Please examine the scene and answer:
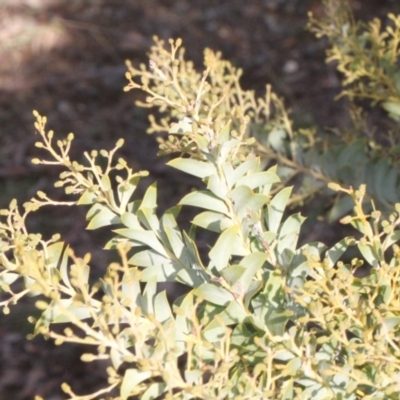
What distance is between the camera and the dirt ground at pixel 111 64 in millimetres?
2998

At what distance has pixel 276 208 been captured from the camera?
2.96 ft

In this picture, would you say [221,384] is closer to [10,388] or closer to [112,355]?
[112,355]

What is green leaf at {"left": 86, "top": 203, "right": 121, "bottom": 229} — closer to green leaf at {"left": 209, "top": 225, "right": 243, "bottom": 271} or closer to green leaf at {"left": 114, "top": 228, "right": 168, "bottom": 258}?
green leaf at {"left": 114, "top": 228, "right": 168, "bottom": 258}

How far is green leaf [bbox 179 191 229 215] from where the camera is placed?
85 cm

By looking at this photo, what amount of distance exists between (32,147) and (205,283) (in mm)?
2428

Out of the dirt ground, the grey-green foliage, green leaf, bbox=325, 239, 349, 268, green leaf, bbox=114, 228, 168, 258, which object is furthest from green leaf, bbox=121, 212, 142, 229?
the dirt ground

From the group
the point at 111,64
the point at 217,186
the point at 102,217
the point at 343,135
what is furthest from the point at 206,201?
the point at 111,64

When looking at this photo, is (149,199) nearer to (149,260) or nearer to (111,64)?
(149,260)

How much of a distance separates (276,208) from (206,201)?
3.9 inches

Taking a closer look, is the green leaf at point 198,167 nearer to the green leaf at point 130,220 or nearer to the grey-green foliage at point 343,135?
the green leaf at point 130,220

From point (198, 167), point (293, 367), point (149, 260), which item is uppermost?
point (198, 167)

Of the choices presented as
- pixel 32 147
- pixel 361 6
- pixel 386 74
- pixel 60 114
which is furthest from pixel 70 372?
pixel 361 6

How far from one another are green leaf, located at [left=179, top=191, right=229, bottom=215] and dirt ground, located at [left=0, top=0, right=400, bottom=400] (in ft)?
6.18

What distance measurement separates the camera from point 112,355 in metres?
0.73
